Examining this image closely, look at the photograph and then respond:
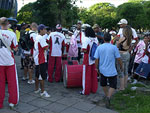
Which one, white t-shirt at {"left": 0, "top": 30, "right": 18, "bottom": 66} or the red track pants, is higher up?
white t-shirt at {"left": 0, "top": 30, "right": 18, "bottom": 66}

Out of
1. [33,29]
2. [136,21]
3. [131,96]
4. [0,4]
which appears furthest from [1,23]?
[136,21]

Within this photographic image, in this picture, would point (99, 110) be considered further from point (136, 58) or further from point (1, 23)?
point (136, 58)

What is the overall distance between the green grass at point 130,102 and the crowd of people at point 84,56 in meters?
0.30

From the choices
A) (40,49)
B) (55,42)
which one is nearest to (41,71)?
(40,49)

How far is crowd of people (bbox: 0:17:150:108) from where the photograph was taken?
12.8ft

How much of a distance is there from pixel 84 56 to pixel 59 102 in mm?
1419

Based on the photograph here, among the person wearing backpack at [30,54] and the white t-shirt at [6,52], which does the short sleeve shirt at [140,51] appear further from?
the white t-shirt at [6,52]

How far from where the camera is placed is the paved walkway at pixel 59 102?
12.8ft

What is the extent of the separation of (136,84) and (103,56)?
271cm

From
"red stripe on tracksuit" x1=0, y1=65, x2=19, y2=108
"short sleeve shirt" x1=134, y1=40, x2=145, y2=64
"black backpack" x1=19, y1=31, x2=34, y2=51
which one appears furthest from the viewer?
"short sleeve shirt" x1=134, y1=40, x2=145, y2=64

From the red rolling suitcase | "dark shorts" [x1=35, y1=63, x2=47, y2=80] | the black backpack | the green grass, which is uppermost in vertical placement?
the black backpack

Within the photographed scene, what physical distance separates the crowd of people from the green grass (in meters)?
0.30

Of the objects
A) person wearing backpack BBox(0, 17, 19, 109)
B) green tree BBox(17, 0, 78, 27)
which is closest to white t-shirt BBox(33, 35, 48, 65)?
person wearing backpack BBox(0, 17, 19, 109)

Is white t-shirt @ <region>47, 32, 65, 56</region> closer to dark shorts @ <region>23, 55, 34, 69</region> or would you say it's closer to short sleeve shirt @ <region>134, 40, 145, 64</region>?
dark shorts @ <region>23, 55, 34, 69</region>
